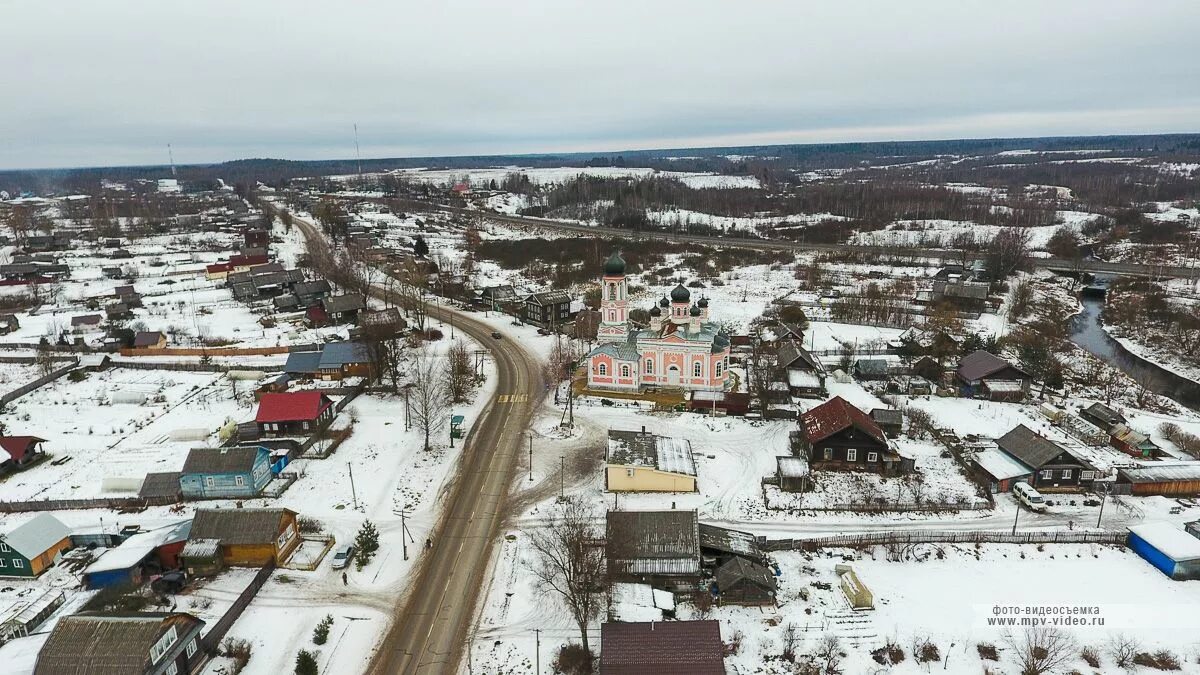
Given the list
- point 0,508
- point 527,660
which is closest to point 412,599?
point 527,660

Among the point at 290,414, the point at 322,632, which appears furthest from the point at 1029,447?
the point at 290,414

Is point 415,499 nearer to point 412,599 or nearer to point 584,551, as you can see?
point 412,599

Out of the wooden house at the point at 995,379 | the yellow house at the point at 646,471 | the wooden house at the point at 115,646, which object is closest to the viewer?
the wooden house at the point at 115,646

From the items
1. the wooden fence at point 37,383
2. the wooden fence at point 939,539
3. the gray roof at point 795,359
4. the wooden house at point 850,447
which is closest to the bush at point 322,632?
the wooden fence at point 939,539

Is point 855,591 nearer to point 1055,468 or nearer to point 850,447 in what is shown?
point 850,447

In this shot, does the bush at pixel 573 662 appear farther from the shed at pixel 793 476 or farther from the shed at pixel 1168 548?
the shed at pixel 1168 548

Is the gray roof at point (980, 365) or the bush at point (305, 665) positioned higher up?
the gray roof at point (980, 365)

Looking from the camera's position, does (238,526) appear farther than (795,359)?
No
